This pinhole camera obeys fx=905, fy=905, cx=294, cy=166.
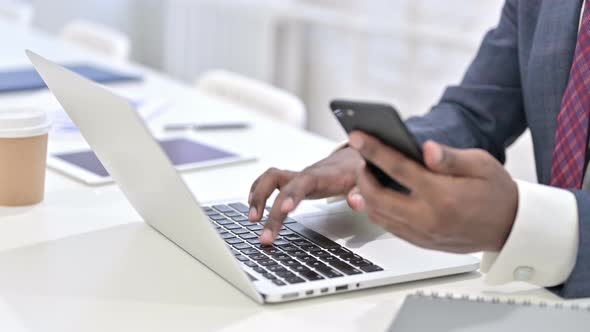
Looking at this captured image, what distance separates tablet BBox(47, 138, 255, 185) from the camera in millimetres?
1409

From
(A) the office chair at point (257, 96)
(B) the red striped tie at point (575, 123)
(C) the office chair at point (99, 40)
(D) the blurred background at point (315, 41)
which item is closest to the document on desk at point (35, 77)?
(A) the office chair at point (257, 96)

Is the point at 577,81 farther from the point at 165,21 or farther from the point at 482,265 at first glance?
the point at 165,21

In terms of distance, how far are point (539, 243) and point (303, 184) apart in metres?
0.32

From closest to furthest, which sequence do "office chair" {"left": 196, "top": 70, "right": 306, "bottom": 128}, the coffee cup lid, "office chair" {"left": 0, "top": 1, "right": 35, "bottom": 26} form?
the coffee cup lid
"office chair" {"left": 196, "top": 70, "right": 306, "bottom": 128}
"office chair" {"left": 0, "top": 1, "right": 35, "bottom": 26}

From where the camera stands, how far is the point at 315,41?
386 centimetres

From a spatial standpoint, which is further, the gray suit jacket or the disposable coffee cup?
the gray suit jacket

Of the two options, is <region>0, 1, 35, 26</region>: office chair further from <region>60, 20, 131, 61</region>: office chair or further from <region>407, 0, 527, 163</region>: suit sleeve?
<region>407, 0, 527, 163</region>: suit sleeve

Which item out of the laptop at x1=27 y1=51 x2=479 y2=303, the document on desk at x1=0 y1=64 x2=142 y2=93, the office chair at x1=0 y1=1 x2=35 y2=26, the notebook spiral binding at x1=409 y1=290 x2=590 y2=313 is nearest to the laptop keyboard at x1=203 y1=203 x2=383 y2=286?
the laptop at x1=27 y1=51 x2=479 y2=303

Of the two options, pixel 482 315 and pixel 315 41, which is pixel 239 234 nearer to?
pixel 482 315

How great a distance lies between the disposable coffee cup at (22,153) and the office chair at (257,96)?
2.81 ft

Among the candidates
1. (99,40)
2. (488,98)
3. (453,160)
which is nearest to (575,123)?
(488,98)

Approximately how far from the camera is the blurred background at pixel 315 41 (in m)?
3.19

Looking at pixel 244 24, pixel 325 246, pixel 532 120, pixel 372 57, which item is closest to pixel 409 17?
pixel 372 57

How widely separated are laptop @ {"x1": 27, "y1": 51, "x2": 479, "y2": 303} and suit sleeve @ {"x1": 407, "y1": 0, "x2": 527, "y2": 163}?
364 mm
